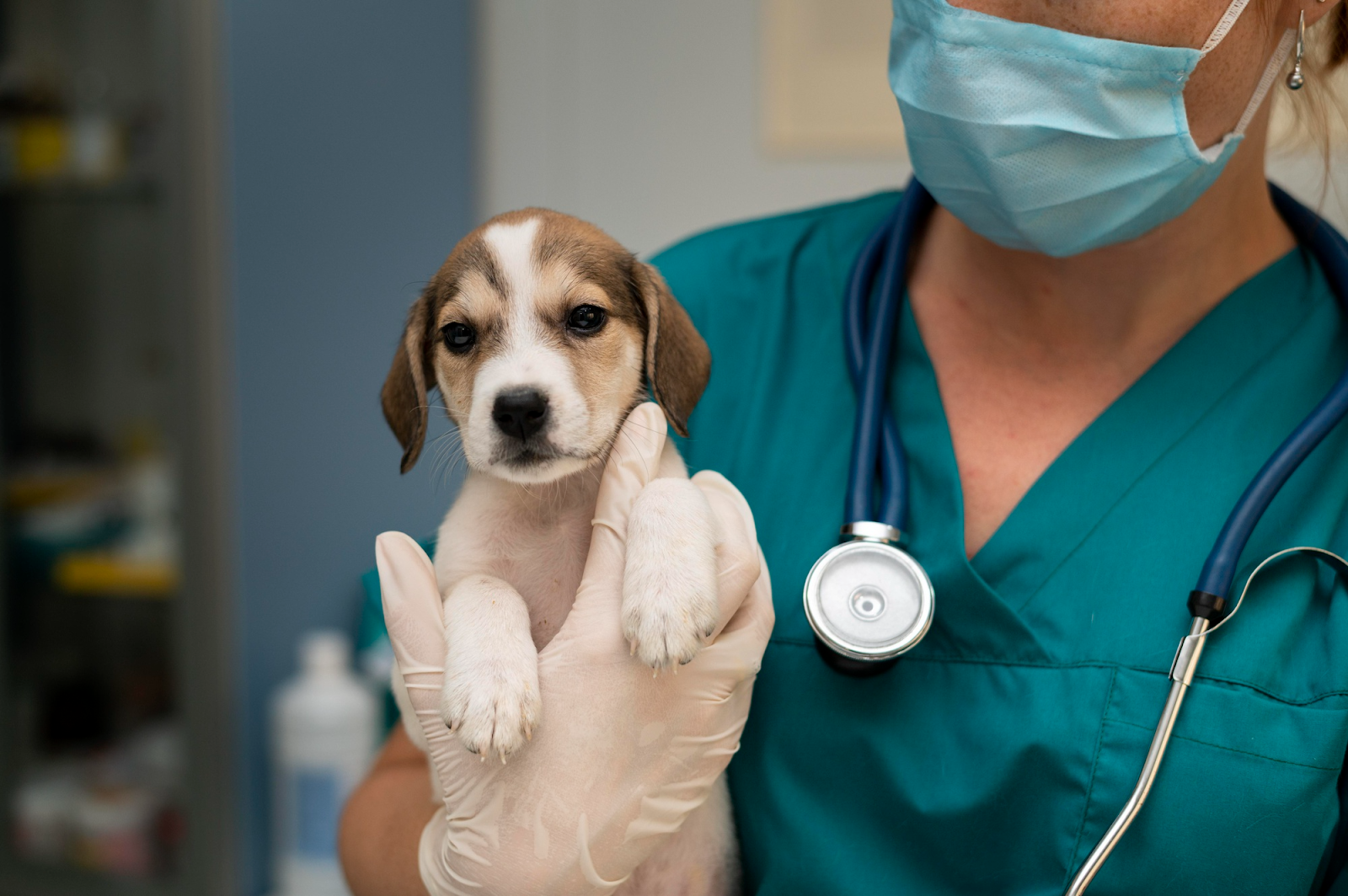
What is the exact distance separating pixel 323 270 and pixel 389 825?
2291mm

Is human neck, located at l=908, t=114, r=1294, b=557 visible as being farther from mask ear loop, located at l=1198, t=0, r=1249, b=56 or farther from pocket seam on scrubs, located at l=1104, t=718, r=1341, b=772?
pocket seam on scrubs, located at l=1104, t=718, r=1341, b=772

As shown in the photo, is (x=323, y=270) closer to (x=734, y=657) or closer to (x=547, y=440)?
(x=547, y=440)

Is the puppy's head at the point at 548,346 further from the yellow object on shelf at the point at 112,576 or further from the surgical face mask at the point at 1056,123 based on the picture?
the yellow object on shelf at the point at 112,576

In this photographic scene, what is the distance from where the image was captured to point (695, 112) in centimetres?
362

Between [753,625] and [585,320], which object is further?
[585,320]

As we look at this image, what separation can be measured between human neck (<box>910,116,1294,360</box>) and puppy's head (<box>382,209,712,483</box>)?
538mm

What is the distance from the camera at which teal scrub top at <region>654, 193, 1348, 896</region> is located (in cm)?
128

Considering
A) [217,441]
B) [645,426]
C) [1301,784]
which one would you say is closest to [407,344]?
[645,426]

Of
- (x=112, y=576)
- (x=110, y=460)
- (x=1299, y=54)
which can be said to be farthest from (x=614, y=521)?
(x=110, y=460)

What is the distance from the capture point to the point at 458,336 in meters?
1.71

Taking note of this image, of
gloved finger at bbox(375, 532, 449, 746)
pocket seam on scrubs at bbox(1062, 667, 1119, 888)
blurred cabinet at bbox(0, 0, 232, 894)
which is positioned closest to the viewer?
pocket seam on scrubs at bbox(1062, 667, 1119, 888)

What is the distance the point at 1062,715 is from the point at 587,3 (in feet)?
Result: 10.3

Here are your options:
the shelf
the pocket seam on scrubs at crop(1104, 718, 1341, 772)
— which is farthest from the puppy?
the shelf

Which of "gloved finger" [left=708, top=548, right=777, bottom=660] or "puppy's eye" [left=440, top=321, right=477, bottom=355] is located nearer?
"gloved finger" [left=708, top=548, right=777, bottom=660]
